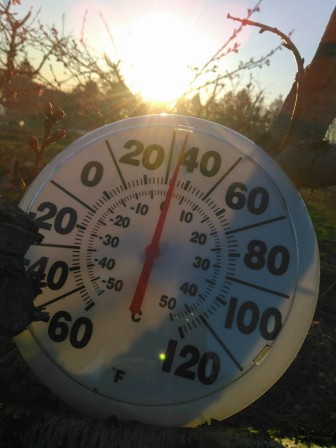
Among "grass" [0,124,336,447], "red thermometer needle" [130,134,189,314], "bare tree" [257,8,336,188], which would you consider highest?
"bare tree" [257,8,336,188]

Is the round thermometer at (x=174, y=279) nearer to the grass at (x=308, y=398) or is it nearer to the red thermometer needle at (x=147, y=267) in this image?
the red thermometer needle at (x=147, y=267)

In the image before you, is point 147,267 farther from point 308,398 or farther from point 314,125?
point 314,125

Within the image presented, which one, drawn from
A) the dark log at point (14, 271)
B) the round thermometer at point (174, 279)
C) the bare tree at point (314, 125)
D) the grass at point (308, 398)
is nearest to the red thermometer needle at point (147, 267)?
the round thermometer at point (174, 279)

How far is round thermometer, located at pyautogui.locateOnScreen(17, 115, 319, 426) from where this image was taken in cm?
143

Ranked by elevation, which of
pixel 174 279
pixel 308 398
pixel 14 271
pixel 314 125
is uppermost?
pixel 314 125

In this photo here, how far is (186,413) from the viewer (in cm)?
140

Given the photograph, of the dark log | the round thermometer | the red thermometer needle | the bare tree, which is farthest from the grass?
the bare tree

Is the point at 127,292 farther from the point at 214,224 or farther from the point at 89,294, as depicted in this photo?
the point at 214,224

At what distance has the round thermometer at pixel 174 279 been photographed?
1.43 metres

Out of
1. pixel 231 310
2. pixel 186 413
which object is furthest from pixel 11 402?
pixel 231 310

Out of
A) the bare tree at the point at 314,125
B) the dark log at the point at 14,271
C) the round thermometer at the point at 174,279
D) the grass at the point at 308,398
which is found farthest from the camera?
the bare tree at the point at 314,125

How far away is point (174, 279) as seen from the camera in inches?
57.2

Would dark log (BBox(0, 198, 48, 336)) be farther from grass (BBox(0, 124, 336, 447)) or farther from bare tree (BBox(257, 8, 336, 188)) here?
bare tree (BBox(257, 8, 336, 188))

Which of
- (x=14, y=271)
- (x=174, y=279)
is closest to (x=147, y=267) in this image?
(x=174, y=279)
